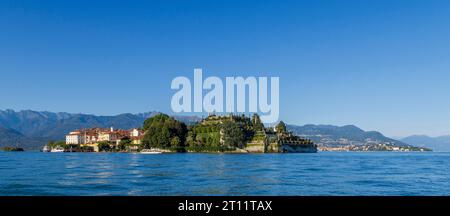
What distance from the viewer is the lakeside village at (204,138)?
56.2 meters

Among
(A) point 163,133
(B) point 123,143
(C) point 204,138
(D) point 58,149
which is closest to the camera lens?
(A) point 163,133

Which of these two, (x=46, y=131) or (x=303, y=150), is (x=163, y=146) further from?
(x=46, y=131)

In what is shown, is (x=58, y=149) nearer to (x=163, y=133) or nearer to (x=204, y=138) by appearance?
(x=163, y=133)

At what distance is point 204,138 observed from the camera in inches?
2309

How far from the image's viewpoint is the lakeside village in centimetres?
5616

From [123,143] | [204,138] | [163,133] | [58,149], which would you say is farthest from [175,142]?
[58,149]

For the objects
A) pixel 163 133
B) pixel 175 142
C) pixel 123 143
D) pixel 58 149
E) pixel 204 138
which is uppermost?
pixel 163 133

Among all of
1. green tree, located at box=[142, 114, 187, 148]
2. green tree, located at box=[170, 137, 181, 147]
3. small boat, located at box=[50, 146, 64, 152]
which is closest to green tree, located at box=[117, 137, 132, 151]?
green tree, located at box=[142, 114, 187, 148]

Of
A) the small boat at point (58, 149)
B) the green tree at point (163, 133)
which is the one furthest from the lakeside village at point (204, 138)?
the small boat at point (58, 149)
